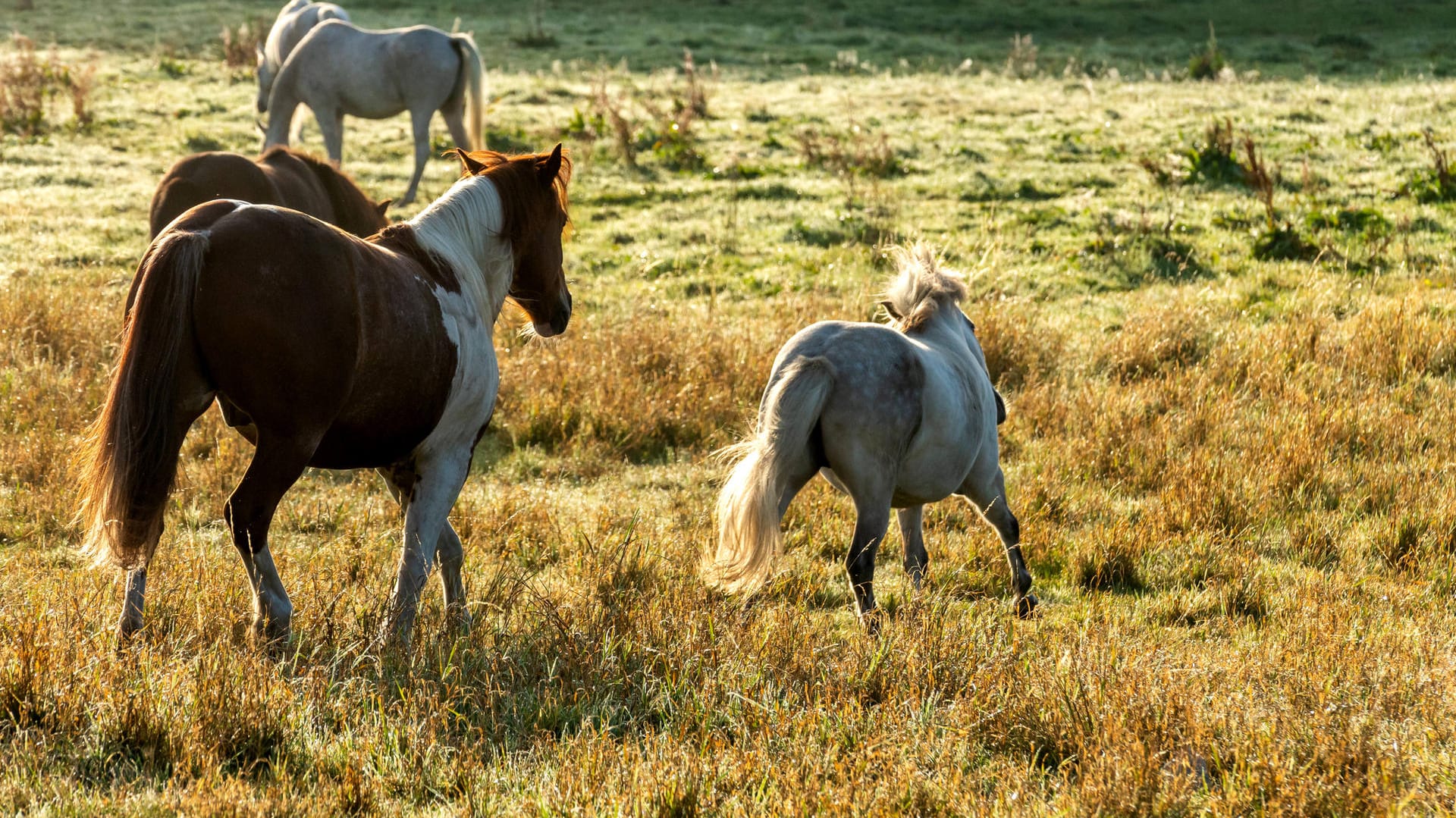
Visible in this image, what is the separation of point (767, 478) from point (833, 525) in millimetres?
1647

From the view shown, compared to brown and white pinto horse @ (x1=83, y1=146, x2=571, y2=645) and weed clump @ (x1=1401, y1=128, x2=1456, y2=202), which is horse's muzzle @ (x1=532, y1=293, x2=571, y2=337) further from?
weed clump @ (x1=1401, y1=128, x2=1456, y2=202)

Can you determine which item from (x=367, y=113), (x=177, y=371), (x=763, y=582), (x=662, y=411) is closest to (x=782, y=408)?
(x=763, y=582)

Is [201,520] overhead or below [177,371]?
below

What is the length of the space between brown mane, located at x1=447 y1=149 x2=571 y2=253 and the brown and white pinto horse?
8.6 inches

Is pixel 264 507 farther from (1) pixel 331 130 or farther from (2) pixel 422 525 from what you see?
(1) pixel 331 130

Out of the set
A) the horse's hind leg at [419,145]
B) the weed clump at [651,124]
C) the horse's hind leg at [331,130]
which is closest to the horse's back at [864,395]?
the horse's hind leg at [419,145]

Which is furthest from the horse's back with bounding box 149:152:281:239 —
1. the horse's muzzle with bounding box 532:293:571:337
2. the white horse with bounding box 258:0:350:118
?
the white horse with bounding box 258:0:350:118

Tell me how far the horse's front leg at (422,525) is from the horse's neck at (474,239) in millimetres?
666

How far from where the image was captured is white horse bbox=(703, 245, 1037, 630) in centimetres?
441

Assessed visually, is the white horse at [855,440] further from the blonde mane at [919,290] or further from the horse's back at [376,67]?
the horse's back at [376,67]

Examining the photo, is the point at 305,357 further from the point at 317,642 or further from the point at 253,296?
the point at 317,642

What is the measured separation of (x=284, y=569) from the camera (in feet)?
16.4

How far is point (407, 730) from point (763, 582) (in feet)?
5.17

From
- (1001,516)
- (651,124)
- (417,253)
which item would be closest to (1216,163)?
(651,124)
